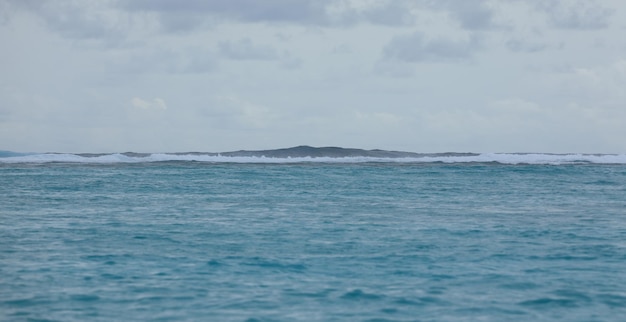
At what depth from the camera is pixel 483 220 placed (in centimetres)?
2873

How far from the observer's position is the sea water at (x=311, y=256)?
48.8 feet

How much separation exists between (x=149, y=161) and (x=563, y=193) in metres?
Answer: 52.5

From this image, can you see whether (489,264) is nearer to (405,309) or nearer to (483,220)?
(405,309)

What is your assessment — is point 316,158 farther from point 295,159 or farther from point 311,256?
point 311,256

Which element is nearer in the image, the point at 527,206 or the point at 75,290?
the point at 75,290

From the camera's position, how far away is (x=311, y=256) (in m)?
20.2

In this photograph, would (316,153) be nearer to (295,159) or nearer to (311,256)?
(295,159)

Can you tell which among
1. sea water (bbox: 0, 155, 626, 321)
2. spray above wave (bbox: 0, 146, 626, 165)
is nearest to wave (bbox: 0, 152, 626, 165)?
spray above wave (bbox: 0, 146, 626, 165)

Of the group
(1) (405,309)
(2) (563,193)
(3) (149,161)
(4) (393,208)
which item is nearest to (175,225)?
(4) (393,208)

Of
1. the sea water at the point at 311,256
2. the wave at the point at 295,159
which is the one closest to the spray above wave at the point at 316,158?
the wave at the point at 295,159

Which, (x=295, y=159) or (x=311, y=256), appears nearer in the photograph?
(x=311, y=256)

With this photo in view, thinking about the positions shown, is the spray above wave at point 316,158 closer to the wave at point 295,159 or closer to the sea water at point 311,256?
the wave at point 295,159

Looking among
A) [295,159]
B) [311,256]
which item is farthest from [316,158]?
[311,256]

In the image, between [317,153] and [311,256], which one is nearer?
[311,256]
